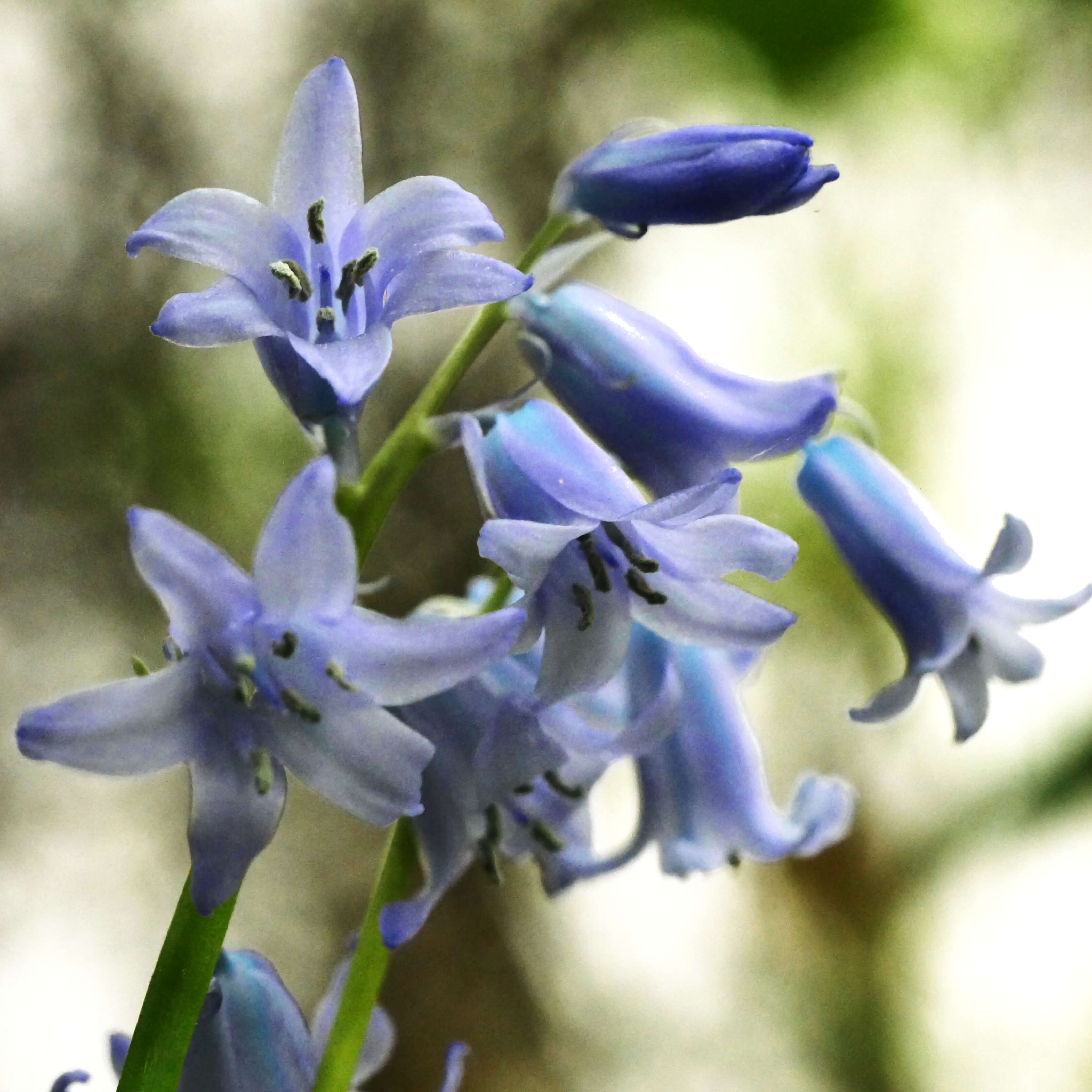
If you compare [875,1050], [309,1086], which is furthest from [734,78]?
[309,1086]

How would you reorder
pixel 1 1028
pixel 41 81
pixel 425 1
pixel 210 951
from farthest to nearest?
1. pixel 425 1
2. pixel 41 81
3. pixel 1 1028
4. pixel 210 951

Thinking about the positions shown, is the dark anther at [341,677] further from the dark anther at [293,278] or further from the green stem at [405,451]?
the dark anther at [293,278]

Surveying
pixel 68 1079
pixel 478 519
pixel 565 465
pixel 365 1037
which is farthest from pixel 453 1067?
pixel 478 519

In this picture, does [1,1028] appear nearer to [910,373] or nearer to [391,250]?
[391,250]

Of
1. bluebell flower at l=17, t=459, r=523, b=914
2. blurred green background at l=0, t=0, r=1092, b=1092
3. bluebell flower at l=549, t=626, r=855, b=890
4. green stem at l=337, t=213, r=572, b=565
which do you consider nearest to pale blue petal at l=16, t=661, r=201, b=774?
bluebell flower at l=17, t=459, r=523, b=914

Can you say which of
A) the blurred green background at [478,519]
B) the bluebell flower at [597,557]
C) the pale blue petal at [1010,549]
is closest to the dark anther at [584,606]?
the bluebell flower at [597,557]

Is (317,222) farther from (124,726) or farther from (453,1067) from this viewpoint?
(453,1067)

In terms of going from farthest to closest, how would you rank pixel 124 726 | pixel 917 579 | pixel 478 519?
pixel 478 519, pixel 917 579, pixel 124 726
